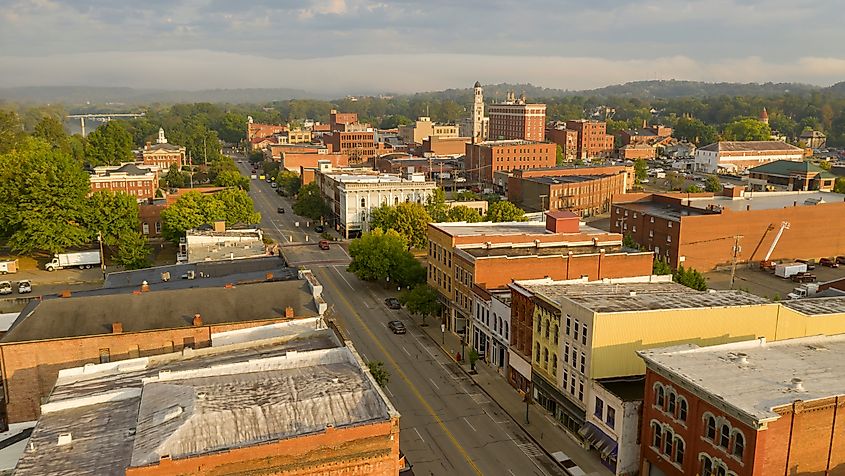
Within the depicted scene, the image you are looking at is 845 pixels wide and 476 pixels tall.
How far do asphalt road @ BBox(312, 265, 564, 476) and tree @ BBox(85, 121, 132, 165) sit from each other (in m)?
115

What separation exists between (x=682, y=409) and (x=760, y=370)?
4.95m

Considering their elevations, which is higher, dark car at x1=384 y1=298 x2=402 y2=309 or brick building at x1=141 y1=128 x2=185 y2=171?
brick building at x1=141 y1=128 x2=185 y2=171

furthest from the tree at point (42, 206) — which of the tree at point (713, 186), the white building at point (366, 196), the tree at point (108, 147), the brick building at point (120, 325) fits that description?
the tree at point (713, 186)

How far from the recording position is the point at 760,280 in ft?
265

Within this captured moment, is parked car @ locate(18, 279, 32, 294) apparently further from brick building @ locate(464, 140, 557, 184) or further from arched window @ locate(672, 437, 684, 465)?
brick building @ locate(464, 140, 557, 184)

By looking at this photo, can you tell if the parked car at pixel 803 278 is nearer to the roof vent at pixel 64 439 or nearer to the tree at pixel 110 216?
the roof vent at pixel 64 439

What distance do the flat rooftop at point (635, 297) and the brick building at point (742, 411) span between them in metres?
5.06

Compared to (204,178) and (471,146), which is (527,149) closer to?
(471,146)

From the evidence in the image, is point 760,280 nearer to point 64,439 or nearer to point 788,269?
point 788,269

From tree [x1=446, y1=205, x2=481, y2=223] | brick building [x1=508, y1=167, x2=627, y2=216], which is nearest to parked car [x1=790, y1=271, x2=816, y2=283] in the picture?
brick building [x1=508, y1=167, x2=627, y2=216]

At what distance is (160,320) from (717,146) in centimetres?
17477

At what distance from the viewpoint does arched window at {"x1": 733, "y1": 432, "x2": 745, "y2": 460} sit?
28.9 m

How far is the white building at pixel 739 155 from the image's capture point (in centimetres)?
17888

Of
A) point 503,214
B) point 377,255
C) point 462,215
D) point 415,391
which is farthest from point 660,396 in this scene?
point 503,214
